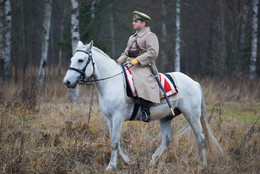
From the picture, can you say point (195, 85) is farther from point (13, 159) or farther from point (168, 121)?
point (13, 159)

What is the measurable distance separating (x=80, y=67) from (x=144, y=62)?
3.62ft

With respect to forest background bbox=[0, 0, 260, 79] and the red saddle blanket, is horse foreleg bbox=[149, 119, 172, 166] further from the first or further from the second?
forest background bbox=[0, 0, 260, 79]

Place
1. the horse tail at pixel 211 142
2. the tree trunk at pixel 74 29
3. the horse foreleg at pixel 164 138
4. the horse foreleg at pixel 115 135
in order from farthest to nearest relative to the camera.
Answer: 1. the tree trunk at pixel 74 29
2. the horse tail at pixel 211 142
3. the horse foreleg at pixel 164 138
4. the horse foreleg at pixel 115 135

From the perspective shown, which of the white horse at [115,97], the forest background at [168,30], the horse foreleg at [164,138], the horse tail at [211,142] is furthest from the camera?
the forest background at [168,30]

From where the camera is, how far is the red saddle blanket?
4.73 m

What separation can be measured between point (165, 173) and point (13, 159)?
89.5 inches

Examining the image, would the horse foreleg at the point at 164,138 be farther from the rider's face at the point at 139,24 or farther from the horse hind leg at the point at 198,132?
the rider's face at the point at 139,24

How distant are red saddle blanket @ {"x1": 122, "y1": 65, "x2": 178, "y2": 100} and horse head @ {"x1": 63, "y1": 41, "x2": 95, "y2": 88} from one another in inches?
24.8

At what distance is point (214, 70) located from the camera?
19984 mm

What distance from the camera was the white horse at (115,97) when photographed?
14.7 feet

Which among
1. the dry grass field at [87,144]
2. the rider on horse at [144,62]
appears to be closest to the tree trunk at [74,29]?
the dry grass field at [87,144]

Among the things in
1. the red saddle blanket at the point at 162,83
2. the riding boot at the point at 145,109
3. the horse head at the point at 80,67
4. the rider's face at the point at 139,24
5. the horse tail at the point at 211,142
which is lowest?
the horse tail at the point at 211,142

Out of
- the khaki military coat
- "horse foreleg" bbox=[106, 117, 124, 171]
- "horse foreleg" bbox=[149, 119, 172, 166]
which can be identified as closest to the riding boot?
the khaki military coat

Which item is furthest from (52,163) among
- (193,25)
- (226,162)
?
(193,25)
